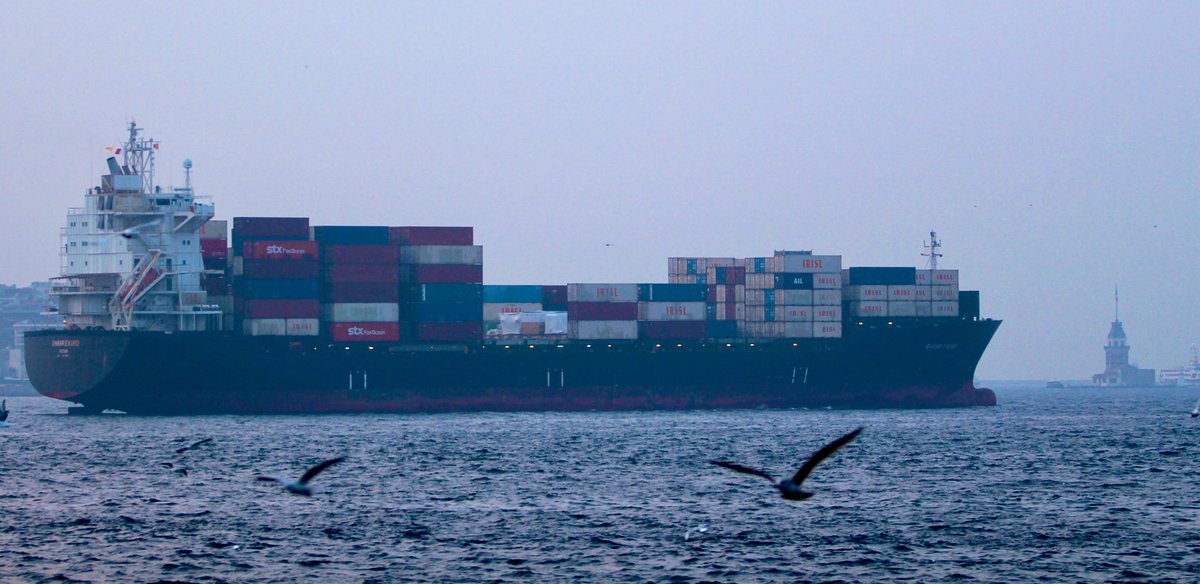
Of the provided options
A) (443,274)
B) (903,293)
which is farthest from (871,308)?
(443,274)

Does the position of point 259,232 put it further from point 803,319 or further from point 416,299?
point 803,319

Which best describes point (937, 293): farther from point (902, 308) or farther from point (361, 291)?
point (361, 291)

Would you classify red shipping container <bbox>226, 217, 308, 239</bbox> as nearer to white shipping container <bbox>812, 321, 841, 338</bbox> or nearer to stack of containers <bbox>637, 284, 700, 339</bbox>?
stack of containers <bbox>637, 284, 700, 339</bbox>

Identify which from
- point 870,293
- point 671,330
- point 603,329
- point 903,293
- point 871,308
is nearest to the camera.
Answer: point 603,329

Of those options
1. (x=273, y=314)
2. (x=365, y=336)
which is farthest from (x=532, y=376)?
(x=273, y=314)

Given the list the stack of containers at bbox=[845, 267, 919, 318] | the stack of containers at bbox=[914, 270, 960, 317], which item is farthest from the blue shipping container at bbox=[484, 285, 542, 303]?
the stack of containers at bbox=[914, 270, 960, 317]

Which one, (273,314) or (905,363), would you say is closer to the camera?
(273,314)

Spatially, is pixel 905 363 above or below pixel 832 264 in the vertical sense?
below

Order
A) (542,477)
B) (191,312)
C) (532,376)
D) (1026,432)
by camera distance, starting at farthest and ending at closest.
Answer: (532,376)
(191,312)
(1026,432)
(542,477)
